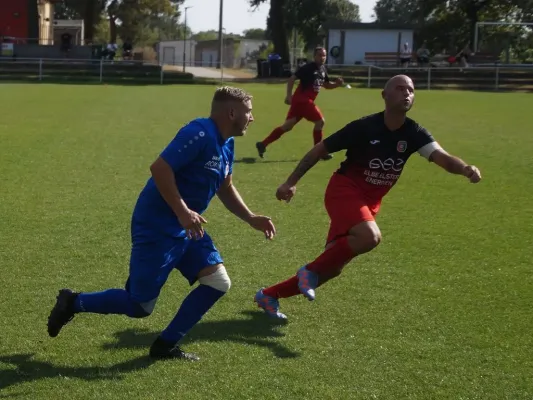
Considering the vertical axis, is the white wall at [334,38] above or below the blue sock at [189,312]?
above

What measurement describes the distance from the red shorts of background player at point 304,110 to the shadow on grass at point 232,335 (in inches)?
347

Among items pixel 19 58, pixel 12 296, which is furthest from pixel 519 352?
pixel 19 58

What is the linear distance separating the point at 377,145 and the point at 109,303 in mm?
1990

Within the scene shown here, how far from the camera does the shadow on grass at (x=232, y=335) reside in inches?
195

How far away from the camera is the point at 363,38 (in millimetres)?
60125

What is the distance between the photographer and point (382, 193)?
5.62 meters

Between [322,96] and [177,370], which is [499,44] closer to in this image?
[322,96]

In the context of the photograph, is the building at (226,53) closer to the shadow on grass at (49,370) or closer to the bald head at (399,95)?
the bald head at (399,95)

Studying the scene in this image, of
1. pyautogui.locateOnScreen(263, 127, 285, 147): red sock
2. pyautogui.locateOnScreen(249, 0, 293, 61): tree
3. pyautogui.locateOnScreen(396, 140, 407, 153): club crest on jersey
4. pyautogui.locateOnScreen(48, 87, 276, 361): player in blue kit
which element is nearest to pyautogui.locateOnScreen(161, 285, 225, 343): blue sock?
pyautogui.locateOnScreen(48, 87, 276, 361): player in blue kit

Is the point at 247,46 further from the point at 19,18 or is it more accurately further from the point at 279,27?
the point at 19,18

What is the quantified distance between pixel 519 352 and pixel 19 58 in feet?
138

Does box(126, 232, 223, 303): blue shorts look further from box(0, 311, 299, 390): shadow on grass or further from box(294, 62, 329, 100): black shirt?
box(294, 62, 329, 100): black shirt

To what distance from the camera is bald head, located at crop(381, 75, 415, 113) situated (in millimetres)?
5270

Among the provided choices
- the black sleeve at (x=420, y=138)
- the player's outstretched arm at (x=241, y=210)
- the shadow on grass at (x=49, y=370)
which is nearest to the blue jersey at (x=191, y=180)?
the player's outstretched arm at (x=241, y=210)
